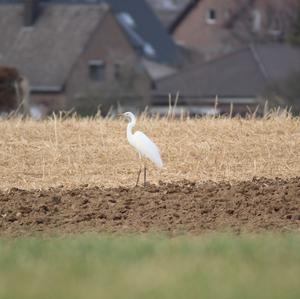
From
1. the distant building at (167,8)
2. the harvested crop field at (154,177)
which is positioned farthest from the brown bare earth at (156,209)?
A: the distant building at (167,8)

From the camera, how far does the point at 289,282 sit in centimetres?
955

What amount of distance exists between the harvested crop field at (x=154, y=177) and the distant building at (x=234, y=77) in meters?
38.9

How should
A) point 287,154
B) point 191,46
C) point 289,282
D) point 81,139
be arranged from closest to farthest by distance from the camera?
point 289,282
point 287,154
point 81,139
point 191,46

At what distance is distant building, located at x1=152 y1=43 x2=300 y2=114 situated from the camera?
206 feet

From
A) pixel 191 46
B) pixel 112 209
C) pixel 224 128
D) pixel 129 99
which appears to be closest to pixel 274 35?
pixel 191 46

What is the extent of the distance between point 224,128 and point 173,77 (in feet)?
149

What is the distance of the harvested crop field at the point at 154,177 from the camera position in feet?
47.9

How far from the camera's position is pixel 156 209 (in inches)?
595

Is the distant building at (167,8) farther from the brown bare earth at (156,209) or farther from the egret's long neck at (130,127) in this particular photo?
the brown bare earth at (156,209)

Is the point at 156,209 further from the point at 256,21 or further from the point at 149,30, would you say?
the point at 256,21

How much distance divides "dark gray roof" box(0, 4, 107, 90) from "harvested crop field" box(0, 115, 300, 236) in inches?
1766

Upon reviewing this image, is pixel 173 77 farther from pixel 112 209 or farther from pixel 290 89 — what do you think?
pixel 112 209

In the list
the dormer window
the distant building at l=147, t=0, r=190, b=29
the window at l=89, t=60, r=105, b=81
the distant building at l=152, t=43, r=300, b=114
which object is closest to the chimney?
the window at l=89, t=60, r=105, b=81

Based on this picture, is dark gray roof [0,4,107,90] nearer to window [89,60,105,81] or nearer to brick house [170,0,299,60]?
window [89,60,105,81]
